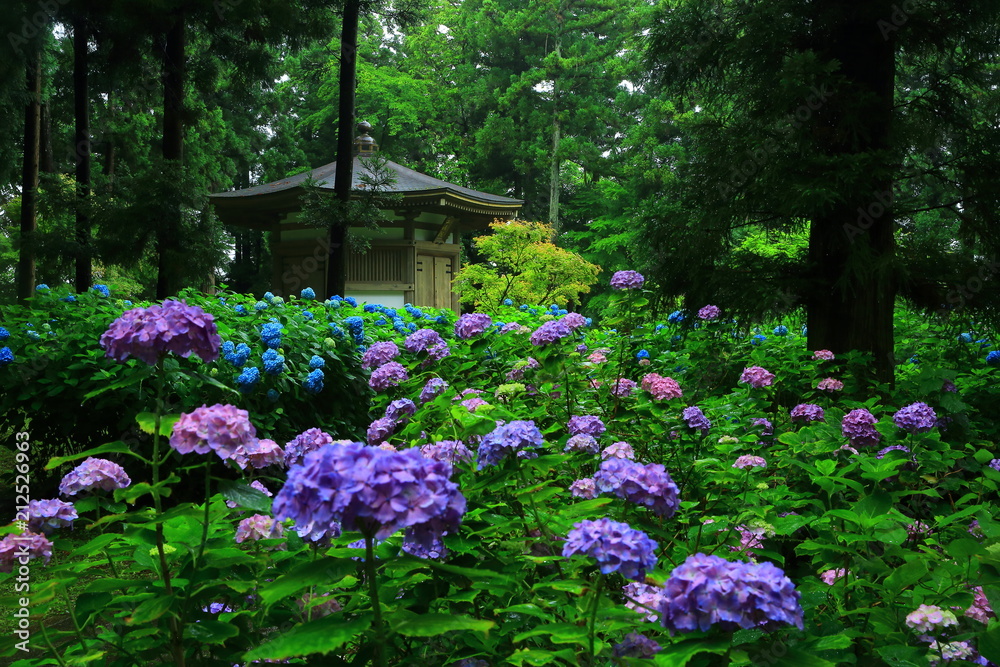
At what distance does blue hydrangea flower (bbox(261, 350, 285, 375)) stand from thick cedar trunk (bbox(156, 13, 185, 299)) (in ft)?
14.2

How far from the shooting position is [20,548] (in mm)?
1396

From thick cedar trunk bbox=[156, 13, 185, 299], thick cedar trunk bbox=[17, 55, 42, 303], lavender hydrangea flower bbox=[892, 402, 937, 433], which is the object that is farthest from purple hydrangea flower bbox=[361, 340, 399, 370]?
thick cedar trunk bbox=[17, 55, 42, 303]

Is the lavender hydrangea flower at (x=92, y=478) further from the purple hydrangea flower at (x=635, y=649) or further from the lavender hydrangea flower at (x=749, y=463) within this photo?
the lavender hydrangea flower at (x=749, y=463)

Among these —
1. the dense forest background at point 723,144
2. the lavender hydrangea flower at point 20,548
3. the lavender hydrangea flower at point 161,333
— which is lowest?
the lavender hydrangea flower at point 20,548

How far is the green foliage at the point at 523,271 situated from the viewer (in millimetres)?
14719

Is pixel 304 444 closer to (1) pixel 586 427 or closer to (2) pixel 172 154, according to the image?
(1) pixel 586 427

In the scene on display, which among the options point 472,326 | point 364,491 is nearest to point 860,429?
point 472,326

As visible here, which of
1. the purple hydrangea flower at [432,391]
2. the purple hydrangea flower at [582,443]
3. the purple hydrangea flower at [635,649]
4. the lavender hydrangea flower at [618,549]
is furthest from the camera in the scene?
the purple hydrangea flower at [432,391]

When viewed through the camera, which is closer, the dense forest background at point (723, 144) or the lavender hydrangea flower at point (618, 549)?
the lavender hydrangea flower at point (618, 549)

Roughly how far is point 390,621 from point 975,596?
1.09 m

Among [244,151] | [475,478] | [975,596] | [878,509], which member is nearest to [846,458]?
[878,509]

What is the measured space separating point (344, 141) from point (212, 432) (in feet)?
24.9

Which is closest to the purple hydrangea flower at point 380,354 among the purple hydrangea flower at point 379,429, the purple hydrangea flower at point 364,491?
the purple hydrangea flower at point 379,429

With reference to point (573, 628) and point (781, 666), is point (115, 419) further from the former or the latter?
point (781, 666)
